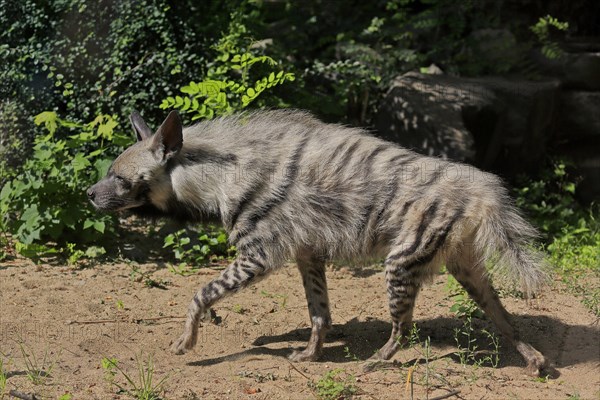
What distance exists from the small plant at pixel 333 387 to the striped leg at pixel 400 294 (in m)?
0.61

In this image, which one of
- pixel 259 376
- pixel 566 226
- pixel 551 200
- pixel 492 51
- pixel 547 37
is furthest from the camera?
pixel 547 37

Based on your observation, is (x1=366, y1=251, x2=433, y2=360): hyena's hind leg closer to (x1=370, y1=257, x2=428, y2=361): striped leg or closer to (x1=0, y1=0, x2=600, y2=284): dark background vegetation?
(x1=370, y1=257, x2=428, y2=361): striped leg

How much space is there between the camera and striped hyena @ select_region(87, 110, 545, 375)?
15.2 feet

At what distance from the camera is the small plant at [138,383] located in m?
3.94

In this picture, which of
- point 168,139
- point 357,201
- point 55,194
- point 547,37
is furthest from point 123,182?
point 547,37

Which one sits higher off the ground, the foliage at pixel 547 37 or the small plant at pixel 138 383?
the foliage at pixel 547 37

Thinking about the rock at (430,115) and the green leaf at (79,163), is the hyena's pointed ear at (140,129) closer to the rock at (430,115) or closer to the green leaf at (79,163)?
the green leaf at (79,163)

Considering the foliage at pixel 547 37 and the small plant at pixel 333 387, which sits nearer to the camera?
the small plant at pixel 333 387

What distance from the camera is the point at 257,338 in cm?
524

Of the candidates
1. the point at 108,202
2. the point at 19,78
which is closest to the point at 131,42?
the point at 19,78

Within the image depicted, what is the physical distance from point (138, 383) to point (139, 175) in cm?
130

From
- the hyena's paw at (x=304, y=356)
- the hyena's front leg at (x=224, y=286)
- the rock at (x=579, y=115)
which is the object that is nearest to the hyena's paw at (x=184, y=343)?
the hyena's front leg at (x=224, y=286)

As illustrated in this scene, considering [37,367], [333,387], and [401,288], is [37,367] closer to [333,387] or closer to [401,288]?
[333,387]

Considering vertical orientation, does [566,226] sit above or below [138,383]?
below
